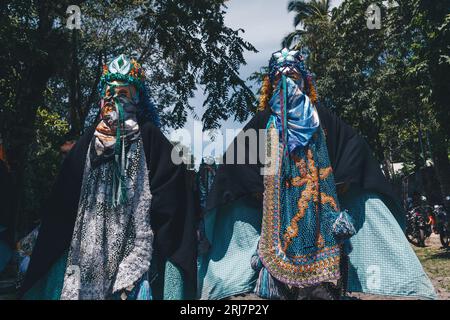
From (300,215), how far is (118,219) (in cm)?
144

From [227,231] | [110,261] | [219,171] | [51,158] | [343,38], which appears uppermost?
[343,38]

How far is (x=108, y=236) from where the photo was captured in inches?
146

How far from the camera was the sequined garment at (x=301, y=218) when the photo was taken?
4039 millimetres

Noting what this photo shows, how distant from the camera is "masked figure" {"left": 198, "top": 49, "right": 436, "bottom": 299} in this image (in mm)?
4016

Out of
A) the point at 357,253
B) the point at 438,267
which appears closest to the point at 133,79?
the point at 357,253

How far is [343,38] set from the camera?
50.6 feet

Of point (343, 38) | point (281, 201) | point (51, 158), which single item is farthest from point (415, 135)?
point (281, 201)

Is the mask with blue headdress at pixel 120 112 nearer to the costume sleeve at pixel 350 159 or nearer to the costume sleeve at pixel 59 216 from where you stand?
the costume sleeve at pixel 59 216

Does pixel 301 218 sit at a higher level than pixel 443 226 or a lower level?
lower

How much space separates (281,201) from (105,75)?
174 centimetres

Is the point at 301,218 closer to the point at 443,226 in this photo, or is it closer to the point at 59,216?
the point at 59,216

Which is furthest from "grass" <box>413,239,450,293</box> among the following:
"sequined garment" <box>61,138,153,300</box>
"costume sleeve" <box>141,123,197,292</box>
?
"sequined garment" <box>61,138,153,300</box>
